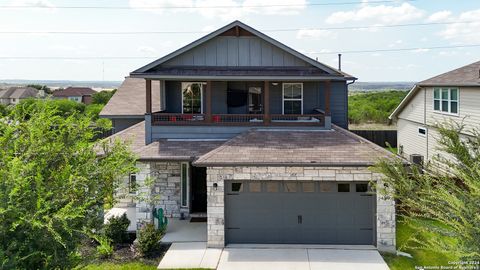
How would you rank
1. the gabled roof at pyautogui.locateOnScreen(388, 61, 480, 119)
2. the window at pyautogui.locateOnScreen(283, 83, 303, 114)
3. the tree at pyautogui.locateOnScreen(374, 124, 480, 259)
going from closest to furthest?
the tree at pyautogui.locateOnScreen(374, 124, 480, 259), the window at pyautogui.locateOnScreen(283, 83, 303, 114), the gabled roof at pyautogui.locateOnScreen(388, 61, 480, 119)

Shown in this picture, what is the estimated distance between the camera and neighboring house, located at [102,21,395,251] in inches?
473

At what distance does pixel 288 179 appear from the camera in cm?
1198

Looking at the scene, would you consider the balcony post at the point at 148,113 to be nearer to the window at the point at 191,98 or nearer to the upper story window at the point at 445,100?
the window at the point at 191,98

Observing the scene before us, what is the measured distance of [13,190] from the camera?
5.93 m

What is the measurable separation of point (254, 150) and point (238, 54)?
459 centimetres

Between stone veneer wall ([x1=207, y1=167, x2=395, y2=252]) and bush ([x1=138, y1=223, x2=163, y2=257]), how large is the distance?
1.50m

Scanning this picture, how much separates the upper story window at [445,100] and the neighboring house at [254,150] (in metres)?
6.09

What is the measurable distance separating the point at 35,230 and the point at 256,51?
442 inches

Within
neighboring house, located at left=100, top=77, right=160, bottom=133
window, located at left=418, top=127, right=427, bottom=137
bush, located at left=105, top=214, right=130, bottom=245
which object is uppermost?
neighboring house, located at left=100, top=77, right=160, bottom=133

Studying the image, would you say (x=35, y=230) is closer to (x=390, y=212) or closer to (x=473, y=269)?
(x=473, y=269)

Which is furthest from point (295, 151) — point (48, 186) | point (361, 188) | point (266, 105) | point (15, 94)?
point (15, 94)

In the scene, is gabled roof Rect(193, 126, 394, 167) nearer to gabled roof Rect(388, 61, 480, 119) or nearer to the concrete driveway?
the concrete driveway

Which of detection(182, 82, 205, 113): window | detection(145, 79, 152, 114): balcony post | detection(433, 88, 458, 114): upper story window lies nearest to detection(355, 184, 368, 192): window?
detection(182, 82, 205, 113): window

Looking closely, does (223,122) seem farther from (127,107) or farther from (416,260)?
(416,260)
